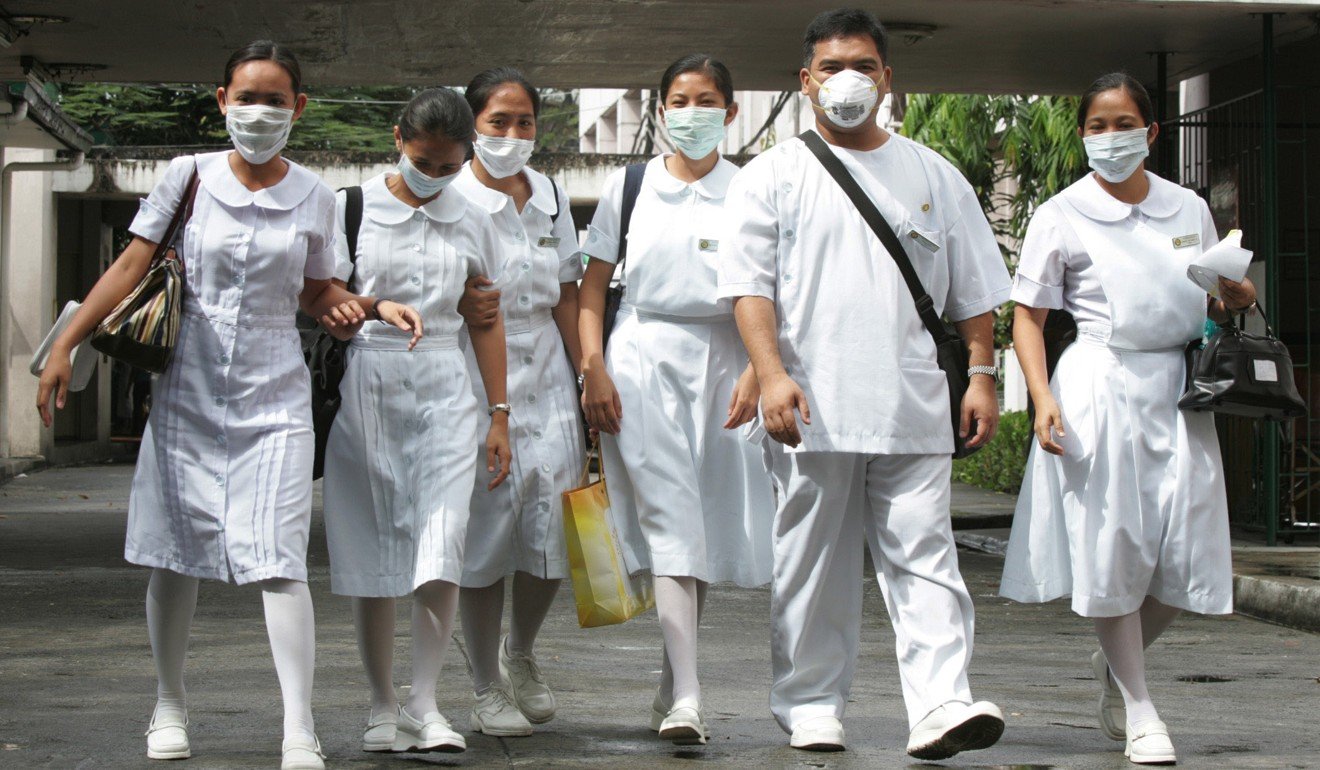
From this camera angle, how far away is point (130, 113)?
32281mm

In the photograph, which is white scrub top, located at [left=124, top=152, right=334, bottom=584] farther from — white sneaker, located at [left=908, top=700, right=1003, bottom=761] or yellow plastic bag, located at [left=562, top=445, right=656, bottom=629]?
white sneaker, located at [left=908, top=700, right=1003, bottom=761]

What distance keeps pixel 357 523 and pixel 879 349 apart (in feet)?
4.97

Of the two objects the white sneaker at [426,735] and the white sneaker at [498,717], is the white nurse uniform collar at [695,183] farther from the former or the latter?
the white sneaker at [426,735]

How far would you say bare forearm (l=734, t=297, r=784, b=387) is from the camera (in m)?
4.92

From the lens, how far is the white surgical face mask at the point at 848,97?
16.3 feet

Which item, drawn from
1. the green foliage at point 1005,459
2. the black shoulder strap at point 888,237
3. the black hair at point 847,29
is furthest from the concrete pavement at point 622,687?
the green foliage at point 1005,459

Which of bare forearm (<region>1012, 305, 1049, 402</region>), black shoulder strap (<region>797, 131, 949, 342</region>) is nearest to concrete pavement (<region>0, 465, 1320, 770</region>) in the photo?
bare forearm (<region>1012, 305, 1049, 402</region>)

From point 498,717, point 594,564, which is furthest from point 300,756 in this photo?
point 594,564

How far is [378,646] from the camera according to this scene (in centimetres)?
511

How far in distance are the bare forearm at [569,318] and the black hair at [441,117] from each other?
0.79 m

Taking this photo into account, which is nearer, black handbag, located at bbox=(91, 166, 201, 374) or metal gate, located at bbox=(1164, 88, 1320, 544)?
black handbag, located at bbox=(91, 166, 201, 374)

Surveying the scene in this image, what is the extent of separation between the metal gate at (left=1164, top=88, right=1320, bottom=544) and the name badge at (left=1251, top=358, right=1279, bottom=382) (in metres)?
6.68

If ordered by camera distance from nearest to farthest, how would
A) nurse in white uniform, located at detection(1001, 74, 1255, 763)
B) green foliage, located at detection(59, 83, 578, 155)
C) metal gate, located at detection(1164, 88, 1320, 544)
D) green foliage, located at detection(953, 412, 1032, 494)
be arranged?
1. nurse in white uniform, located at detection(1001, 74, 1255, 763)
2. metal gate, located at detection(1164, 88, 1320, 544)
3. green foliage, located at detection(953, 412, 1032, 494)
4. green foliage, located at detection(59, 83, 578, 155)

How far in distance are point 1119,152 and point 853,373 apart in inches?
44.8
